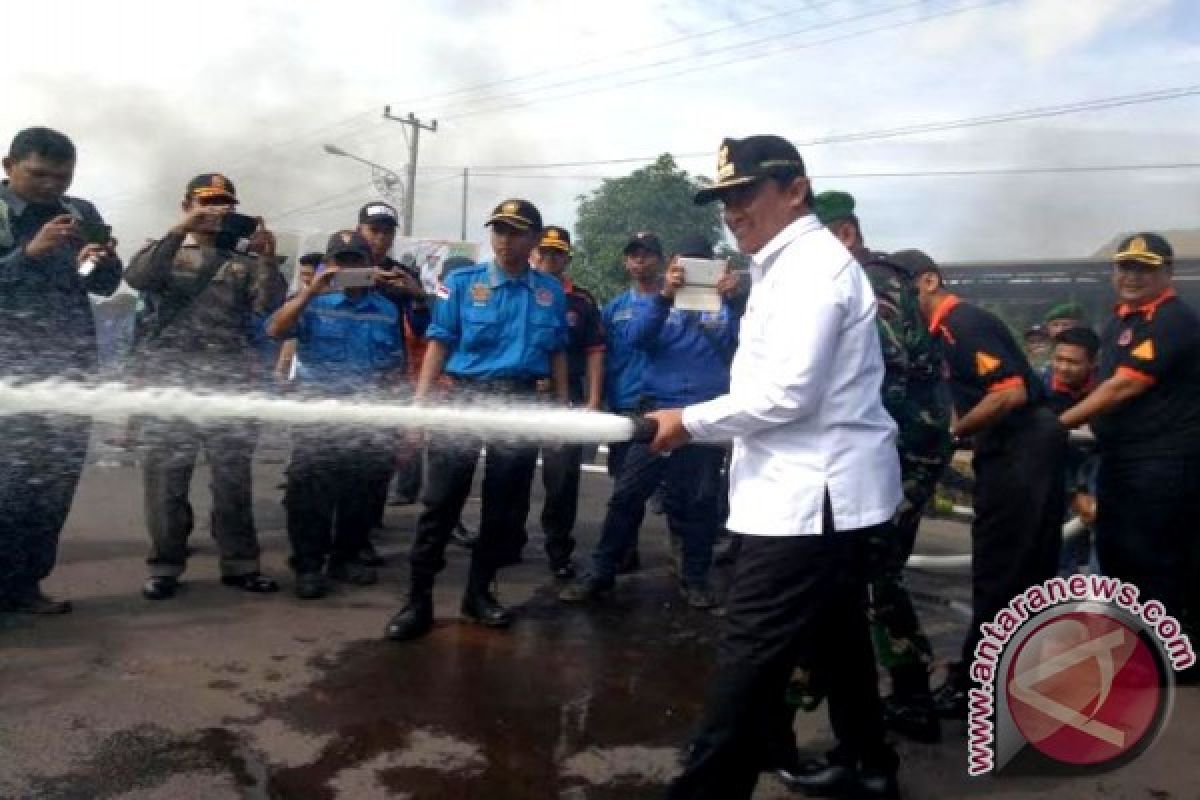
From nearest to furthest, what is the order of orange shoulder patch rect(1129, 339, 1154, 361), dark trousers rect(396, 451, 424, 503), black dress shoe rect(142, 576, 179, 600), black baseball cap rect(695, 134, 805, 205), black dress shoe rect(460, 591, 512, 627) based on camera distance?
black baseball cap rect(695, 134, 805, 205) → orange shoulder patch rect(1129, 339, 1154, 361) → black dress shoe rect(460, 591, 512, 627) → black dress shoe rect(142, 576, 179, 600) → dark trousers rect(396, 451, 424, 503)

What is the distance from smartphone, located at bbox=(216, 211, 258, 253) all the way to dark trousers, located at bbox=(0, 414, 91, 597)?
1068 millimetres

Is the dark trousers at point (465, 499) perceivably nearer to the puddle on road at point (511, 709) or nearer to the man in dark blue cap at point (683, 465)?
the puddle on road at point (511, 709)

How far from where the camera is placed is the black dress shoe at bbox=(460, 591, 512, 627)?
4598 mm

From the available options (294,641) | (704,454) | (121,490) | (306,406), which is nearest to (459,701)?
(294,641)

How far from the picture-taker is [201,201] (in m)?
4.68

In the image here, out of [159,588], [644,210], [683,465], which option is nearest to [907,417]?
[683,465]

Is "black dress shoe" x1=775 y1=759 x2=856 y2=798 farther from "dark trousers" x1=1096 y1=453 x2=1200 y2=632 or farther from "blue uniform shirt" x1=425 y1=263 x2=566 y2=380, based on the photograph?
"blue uniform shirt" x1=425 y1=263 x2=566 y2=380

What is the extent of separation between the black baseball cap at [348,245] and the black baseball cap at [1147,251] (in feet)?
11.8

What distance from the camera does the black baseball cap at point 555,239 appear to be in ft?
19.4

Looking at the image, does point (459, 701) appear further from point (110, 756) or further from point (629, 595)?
point (629, 595)

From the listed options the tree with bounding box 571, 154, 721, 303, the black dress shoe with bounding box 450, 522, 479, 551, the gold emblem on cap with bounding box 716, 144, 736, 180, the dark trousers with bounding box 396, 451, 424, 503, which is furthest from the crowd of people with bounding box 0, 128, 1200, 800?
the tree with bounding box 571, 154, 721, 303

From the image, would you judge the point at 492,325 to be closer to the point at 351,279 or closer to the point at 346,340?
the point at 351,279

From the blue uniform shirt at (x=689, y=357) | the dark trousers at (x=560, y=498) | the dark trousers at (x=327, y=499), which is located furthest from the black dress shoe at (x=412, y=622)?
the blue uniform shirt at (x=689, y=357)

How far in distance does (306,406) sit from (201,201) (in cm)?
121
